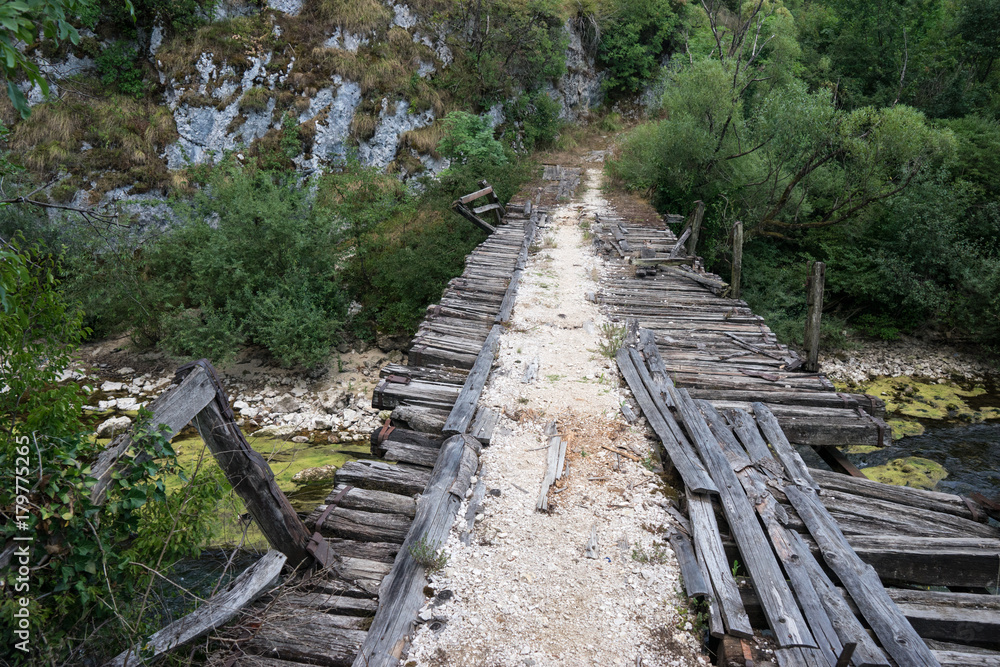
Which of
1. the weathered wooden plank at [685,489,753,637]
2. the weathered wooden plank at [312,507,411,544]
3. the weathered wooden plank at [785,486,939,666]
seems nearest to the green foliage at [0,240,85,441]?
the weathered wooden plank at [312,507,411,544]

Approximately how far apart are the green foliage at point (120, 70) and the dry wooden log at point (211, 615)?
58.9 ft

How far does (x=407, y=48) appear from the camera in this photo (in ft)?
61.3

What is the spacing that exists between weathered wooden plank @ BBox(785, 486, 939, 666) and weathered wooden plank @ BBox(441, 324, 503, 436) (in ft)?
9.92

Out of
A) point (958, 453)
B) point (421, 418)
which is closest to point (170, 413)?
point (421, 418)

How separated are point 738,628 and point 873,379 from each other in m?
12.2

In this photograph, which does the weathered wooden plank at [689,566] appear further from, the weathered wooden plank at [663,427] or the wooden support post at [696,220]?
the wooden support post at [696,220]

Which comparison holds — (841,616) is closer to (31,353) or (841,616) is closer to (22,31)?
(31,353)

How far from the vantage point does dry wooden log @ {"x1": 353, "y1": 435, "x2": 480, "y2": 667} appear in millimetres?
3355

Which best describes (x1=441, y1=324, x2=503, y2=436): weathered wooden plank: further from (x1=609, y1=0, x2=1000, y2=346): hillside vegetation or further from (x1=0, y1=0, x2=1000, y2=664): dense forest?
(x1=609, y1=0, x2=1000, y2=346): hillside vegetation

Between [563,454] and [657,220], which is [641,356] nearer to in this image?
[563,454]

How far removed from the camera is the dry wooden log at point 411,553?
336 cm

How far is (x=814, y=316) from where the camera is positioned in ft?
24.4

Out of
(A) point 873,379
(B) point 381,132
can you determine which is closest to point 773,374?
(A) point 873,379

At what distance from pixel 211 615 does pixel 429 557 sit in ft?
4.65
